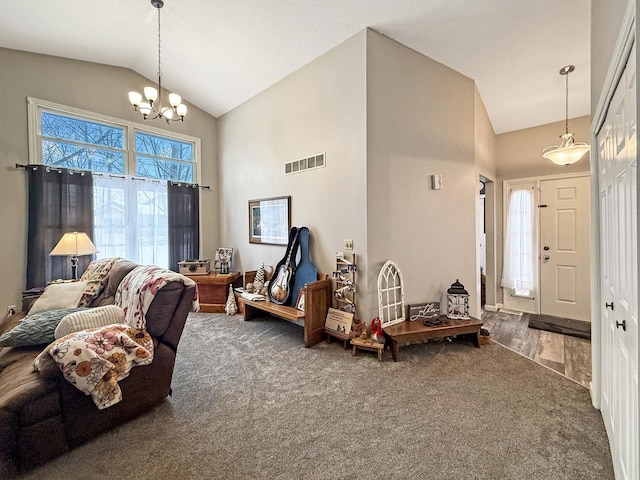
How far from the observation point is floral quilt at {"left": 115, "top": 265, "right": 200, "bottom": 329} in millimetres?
2070

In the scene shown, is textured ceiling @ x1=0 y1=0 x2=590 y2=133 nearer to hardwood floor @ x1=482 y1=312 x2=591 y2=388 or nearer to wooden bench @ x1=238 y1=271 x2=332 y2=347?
wooden bench @ x1=238 y1=271 x2=332 y2=347

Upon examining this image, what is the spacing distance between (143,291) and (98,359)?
0.58m

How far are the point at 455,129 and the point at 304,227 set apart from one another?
7.29 ft

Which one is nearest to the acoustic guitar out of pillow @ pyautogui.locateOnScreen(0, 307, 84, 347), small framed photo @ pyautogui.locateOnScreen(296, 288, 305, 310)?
small framed photo @ pyautogui.locateOnScreen(296, 288, 305, 310)

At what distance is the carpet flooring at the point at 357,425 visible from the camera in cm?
153

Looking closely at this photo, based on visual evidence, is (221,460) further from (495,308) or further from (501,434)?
(495,308)

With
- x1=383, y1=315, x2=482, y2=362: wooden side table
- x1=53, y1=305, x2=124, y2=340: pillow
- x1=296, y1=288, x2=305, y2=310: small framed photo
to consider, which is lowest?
x1=383, y1=315, x2=482, y2=362: wooden side table

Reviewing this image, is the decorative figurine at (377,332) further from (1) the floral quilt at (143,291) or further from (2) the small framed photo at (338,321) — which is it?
(1) the floral quilt at (143,291)

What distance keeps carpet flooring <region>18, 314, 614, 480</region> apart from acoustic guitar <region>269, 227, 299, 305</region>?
0.86m

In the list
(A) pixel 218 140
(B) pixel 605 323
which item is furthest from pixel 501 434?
(A) pixel 218 140

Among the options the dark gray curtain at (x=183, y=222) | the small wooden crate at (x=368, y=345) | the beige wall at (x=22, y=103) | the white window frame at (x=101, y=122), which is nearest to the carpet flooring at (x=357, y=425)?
the small wooden crate at (x=368, y=345)

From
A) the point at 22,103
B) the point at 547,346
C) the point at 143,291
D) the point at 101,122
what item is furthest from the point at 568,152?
the point at 22,103

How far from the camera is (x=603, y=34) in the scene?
1.70 m

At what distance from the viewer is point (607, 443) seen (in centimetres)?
169
